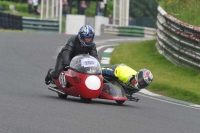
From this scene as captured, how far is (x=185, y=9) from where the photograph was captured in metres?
22.0

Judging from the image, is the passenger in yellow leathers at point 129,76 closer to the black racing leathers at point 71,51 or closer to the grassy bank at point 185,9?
the black racing leathers at point 71,51

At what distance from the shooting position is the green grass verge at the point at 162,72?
567 inches

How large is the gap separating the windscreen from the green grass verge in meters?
3.06

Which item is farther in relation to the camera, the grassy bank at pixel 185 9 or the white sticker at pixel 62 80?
the grassy bank at pixel 185 9

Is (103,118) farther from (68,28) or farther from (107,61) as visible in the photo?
(68,28)

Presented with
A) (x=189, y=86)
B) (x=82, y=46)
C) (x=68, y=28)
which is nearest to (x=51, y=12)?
(x=68, y=28)

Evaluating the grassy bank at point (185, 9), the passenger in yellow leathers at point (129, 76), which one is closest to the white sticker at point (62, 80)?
→ the passenger in yellow leathers at point (129, 76)

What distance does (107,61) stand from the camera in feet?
63.7

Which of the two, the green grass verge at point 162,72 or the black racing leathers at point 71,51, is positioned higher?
the black racing leathers at point 71,51

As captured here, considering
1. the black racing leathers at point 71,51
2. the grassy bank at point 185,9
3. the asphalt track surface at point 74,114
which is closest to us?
the asphalt track surface at point 74,114

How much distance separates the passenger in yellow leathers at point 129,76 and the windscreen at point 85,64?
0.43 m

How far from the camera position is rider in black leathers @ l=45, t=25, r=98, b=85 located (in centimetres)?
1164

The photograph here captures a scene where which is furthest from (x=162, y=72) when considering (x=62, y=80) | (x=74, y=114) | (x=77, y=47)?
(x=74, y=114)

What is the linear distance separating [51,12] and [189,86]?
99.0ft
